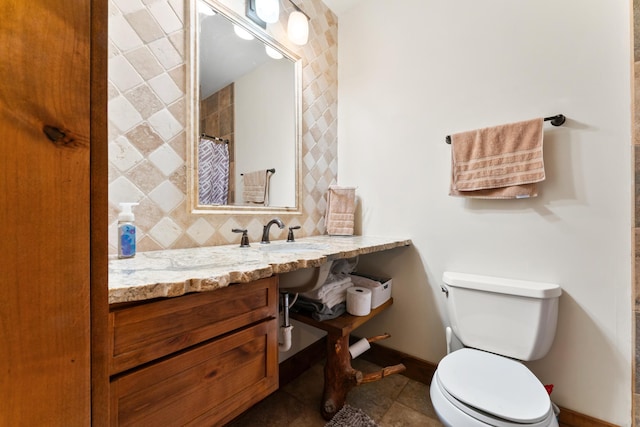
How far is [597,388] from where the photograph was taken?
1.14 meters

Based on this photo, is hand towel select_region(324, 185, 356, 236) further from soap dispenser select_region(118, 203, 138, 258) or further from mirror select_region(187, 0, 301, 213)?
soap dispenser select_region(118, 203, 138, 258)

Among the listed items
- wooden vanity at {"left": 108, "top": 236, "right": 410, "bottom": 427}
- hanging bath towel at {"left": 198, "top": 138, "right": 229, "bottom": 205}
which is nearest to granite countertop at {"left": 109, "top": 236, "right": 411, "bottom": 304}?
wooden vanity at {"left": 108, "top": 236, "right": 410, "bottom": 427}

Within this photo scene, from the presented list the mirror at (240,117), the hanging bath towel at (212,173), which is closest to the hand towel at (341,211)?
the mirror at (240,117)

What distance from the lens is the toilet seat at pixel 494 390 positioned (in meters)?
0.81

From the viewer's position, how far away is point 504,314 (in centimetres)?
118

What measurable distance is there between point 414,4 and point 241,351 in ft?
6.85

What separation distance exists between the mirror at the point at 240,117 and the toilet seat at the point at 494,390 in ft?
3.73

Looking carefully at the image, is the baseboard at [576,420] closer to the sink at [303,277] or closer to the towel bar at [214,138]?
the sink at [303,277]

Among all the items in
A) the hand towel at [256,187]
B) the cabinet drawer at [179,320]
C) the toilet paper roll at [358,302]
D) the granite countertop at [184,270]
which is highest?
the hand towel at [256,187]

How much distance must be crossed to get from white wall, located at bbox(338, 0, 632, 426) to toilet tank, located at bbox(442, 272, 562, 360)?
130 millimetres

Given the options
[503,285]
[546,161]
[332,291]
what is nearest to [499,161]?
[546,161]

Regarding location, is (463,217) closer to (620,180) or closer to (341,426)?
(620,180)

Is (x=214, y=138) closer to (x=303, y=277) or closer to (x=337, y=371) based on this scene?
(x=303, y=277)

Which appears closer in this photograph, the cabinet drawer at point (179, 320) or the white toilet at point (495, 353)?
the cabinet drawer at point (179, 320)
